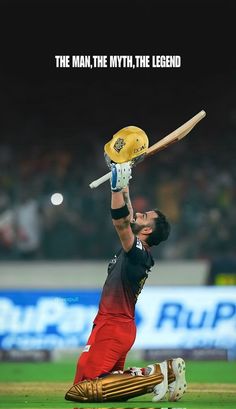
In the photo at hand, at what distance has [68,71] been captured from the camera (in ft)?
52.4

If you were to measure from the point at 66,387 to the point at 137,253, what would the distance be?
2498mm

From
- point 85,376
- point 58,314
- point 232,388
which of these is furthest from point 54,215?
point 85,376

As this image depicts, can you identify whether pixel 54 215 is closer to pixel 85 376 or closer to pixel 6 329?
pixel 6 329

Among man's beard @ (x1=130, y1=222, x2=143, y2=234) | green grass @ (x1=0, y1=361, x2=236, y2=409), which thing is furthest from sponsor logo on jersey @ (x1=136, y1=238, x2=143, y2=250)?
green grass @ (x1=0, y1=361, x2=236, y2=409)

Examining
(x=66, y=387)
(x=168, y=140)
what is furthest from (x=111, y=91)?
(x=168, y=140)

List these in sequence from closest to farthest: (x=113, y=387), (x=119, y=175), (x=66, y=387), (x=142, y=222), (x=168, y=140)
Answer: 1. (x=119, y=175)
2. (x=113, y=387)
3. (x=142, y=222)
4. (x=168, y=140)
5. (x=66, y=387)

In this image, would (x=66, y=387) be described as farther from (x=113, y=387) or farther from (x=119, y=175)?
(x=119, y=175)

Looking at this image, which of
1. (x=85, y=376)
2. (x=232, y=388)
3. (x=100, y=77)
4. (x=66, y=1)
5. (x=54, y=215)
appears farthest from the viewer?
(x=100, y=77)

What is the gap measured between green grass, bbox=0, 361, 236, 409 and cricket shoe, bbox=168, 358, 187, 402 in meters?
0.08

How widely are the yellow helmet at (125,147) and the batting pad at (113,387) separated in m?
1.38

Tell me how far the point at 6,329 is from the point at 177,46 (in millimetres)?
4963

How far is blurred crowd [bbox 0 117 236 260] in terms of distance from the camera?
1302cm

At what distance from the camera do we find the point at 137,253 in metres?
6.70

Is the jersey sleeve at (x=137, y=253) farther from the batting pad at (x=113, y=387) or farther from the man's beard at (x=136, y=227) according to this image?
the batting pad at (x=113, y=387)
